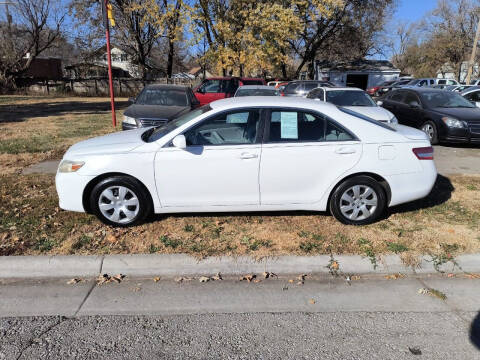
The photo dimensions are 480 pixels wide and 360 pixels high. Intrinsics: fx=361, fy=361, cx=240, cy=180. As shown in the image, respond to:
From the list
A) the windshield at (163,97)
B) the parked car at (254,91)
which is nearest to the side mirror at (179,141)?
the windshield at (163,97)

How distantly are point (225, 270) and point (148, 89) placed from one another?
25.4ft

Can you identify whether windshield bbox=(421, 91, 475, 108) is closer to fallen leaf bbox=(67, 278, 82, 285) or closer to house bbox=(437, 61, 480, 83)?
fallen leaf bbox=(67, 278, 82, 285)

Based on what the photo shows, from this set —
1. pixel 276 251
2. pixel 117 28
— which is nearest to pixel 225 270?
pixel 276 251

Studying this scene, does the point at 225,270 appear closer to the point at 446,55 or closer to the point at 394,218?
the point at 394,218

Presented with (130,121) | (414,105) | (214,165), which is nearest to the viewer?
(214,165)

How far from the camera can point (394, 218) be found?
15.6 ft

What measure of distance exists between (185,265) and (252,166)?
1317mm

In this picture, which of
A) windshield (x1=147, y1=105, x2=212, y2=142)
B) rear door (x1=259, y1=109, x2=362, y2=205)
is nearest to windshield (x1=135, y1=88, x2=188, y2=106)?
windshield (x1=147, y1=105, x2=212, y2=142)

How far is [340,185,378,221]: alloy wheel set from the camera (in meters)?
4.34

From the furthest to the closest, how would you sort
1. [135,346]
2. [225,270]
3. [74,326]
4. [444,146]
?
1. [444,146]
2. [225,270]
3. [74,326]
4. [135,346]

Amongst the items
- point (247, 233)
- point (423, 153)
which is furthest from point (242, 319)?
point (423, 153)

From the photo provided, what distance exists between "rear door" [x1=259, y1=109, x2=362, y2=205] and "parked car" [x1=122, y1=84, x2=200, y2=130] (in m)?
4.56

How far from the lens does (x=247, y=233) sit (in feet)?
14.0

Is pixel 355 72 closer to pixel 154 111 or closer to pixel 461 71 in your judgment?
pixel 461 71
